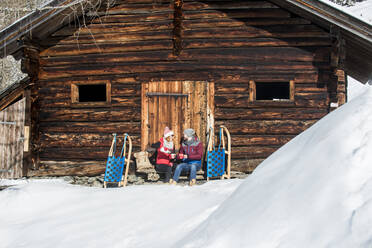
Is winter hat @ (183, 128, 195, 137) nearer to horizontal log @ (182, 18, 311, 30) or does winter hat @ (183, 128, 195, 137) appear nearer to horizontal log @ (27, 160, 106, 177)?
horizontal log @ (27, 160, 106, 177)

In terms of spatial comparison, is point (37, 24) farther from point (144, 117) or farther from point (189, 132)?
point (189, 132)

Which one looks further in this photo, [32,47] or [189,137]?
[32,47]

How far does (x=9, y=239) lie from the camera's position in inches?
144

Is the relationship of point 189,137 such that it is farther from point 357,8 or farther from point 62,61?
point 357,8

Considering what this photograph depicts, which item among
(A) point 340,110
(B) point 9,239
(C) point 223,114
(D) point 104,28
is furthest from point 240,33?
(B) point 9,239

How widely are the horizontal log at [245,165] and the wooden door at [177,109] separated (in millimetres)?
894

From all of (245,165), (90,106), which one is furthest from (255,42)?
(90,106)

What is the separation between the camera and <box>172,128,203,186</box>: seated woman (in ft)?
23.7

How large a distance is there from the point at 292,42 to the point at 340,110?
5612mm

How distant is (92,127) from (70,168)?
3.59 feet

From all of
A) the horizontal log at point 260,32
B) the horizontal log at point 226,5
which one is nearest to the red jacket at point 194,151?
the horizontal log at point 260,32

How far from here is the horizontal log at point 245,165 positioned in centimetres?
758

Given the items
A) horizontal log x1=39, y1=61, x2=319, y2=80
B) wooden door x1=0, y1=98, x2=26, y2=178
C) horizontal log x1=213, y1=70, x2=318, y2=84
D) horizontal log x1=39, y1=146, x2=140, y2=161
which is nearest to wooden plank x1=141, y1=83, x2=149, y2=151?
horizontal log x1=39, y1=61, x2=319, y2=80

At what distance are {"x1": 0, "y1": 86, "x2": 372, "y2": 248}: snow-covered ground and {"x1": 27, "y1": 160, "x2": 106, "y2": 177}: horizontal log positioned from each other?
3494 millimetres
